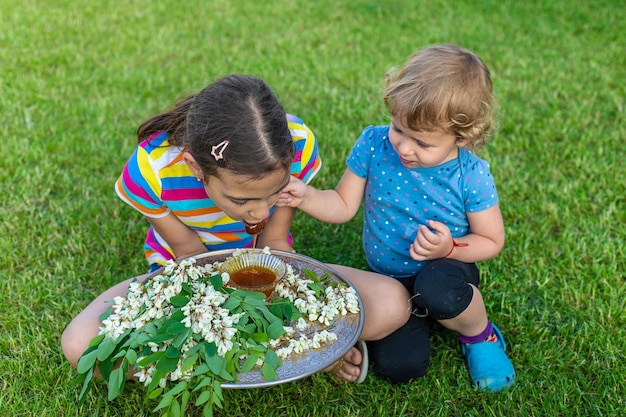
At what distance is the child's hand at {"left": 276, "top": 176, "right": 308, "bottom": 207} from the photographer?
8.59ft

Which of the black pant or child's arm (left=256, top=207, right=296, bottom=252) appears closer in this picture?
the black pant

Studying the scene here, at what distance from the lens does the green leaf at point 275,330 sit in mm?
2055

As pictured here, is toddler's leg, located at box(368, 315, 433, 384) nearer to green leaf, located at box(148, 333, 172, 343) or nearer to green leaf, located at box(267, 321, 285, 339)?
green leaf, located at box(267, 321, 285, 339)

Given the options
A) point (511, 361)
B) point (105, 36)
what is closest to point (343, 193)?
point (511, 361)

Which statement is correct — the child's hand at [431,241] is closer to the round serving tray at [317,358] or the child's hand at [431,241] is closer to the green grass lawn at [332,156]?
the round serving tray at [317,358]

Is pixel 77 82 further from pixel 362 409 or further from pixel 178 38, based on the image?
pixel 362 409

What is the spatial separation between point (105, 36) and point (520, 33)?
12.5 feet

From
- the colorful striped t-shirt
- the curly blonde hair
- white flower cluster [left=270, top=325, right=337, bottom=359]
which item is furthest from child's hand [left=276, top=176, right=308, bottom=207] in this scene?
white flower cluster [left=270, top=325, right=337, bottom=359]

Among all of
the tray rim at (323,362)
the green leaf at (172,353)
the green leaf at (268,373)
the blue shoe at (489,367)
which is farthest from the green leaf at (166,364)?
the blue shoe at (489,367)

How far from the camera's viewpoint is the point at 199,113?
2.32 metres

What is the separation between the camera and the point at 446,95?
231 centimetres

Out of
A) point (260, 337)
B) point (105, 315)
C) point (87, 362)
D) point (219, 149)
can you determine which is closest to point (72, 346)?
point (105, 315)

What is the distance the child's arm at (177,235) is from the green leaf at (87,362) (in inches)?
27.1

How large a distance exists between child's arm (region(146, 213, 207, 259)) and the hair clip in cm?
55
